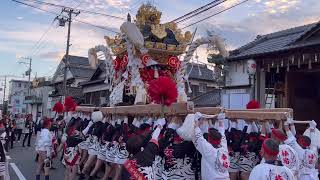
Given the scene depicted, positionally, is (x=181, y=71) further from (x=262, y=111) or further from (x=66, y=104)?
(x=262, y=111)

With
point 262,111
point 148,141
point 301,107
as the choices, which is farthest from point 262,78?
point 148,141

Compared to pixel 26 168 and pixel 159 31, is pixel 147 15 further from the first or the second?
pixel 26 168

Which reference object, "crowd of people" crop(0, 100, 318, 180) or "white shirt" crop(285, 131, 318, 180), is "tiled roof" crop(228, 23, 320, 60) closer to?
"crowd of people" crop(0, 100, 318, 180)

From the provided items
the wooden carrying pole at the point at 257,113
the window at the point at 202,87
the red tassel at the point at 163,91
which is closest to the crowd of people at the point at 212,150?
the wooden carrying pole at the point at 257,113

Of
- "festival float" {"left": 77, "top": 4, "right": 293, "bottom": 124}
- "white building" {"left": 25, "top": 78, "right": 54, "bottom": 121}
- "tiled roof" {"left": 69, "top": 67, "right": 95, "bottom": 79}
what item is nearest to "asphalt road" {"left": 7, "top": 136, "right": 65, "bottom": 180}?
"festival float" {"left": 77, "top": 4, "right": 293, "bottom": 124}

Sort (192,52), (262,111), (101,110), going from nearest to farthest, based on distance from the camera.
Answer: (262,111) < (101,110) < (192,52)

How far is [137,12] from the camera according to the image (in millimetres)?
12227

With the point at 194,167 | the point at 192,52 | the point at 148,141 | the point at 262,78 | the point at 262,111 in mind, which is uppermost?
the point at 192,52

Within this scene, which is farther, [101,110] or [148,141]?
[101,110]

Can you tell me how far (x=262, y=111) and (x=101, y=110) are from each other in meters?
5.33

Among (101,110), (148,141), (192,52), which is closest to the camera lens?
(148,141)

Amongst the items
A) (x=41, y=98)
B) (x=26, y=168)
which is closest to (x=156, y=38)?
(x=26, y=168)

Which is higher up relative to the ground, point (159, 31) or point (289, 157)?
point (159, 31)

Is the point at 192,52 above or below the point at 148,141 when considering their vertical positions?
above
